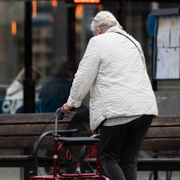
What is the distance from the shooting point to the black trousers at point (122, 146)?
330cm

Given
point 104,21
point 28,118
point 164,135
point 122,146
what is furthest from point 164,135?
point 104,21

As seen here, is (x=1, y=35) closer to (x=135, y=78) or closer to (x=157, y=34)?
(x=157, y=34)

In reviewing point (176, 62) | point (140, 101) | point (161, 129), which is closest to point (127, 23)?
point (176, 62)

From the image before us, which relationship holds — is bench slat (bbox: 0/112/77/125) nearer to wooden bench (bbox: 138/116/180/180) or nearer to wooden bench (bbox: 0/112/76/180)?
wooden bench (bbox: 0/112/76/180)

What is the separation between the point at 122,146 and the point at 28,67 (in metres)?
3.13

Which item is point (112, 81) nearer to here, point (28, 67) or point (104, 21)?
point (104, 21)

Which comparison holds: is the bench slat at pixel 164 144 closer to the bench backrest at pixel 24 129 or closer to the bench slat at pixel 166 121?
the bench slat at pixel 166 121

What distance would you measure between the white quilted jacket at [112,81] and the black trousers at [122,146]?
0.11m

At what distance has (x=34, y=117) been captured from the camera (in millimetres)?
4770

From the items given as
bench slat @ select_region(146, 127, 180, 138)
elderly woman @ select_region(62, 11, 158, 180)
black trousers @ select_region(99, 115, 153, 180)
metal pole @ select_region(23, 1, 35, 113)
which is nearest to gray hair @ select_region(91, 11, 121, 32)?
elderly woman @ select_region(62, 11, 158, 180)

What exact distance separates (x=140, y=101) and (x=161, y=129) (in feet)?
4.90

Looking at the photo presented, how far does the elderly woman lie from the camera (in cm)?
325

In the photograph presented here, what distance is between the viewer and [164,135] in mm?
4648

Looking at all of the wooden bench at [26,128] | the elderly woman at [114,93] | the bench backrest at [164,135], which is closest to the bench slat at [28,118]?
the wooden bench at [26,128]
